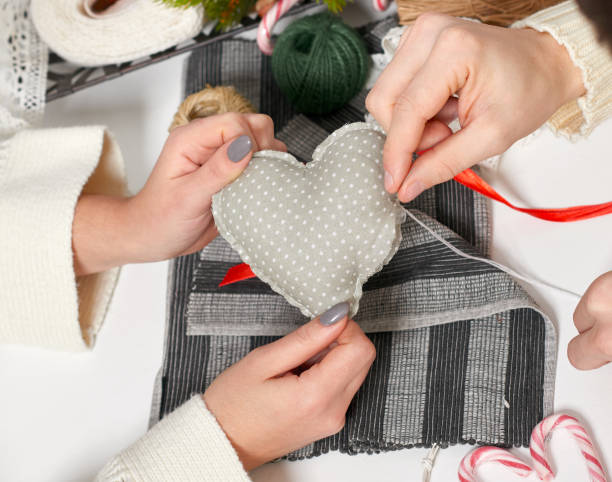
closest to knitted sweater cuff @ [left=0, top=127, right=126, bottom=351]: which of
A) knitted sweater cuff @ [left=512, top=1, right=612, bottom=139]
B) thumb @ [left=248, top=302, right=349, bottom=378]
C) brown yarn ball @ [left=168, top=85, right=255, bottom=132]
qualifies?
brown yarn ball @ [left=168, top=85, right=255, bottom=132]

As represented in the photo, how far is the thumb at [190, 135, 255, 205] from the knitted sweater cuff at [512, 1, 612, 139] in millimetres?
457

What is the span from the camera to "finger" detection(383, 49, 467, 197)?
2.34 ft

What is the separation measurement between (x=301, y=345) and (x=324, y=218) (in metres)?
0.17

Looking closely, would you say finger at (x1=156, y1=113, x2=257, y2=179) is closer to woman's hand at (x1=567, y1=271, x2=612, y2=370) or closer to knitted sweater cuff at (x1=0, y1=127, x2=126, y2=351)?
knitted sweater cuff at (x1=0, y1=127, x2=126, y2=351)

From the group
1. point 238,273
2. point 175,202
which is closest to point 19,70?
point 175,202

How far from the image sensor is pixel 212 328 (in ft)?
3.14

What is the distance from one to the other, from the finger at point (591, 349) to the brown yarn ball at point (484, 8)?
1.92 ft

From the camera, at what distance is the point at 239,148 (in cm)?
78

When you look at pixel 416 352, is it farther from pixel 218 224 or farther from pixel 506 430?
pixel 218 224

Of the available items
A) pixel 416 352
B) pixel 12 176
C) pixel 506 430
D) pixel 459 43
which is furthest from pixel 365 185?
pixel 12 176

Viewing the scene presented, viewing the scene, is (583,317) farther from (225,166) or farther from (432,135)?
(225,166)

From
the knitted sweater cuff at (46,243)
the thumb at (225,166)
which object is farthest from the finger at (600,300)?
the knitted sweater cuff at (46,243)

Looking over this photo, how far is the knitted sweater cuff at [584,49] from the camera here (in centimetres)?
84

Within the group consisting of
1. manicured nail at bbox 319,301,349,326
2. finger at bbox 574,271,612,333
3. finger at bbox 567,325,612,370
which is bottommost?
finger at bbox 567,325,612,370
